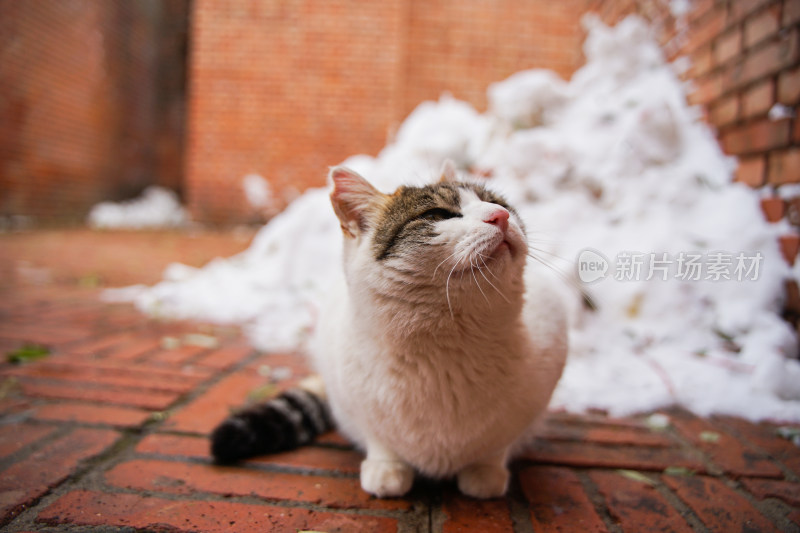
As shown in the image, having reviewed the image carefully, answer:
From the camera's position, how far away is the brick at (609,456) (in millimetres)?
1525

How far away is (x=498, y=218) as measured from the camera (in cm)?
111

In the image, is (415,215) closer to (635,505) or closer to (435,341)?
(435,341)

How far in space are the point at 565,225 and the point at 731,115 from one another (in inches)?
43.1

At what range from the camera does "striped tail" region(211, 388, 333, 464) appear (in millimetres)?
1406

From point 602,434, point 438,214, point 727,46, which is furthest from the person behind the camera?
point 727,46

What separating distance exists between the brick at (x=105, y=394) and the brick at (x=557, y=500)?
1346 millimetres

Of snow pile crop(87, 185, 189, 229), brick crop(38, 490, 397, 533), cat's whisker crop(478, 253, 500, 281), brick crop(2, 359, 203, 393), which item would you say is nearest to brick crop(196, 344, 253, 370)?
brick crop(2, 359, 203, 393)

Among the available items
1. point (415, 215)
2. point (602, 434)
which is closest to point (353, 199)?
point (415, 215)

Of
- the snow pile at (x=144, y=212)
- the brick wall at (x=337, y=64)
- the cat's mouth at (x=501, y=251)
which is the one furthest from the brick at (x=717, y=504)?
the snow pile at (x=144, y=212)

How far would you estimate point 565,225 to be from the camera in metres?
2.92

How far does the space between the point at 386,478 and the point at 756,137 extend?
2.58 metres

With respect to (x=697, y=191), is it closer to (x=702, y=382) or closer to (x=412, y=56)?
(x=702, y=382)

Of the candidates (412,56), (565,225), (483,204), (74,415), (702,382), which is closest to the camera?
(483,204)

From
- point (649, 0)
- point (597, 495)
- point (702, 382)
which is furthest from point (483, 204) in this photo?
point (649, 0)
